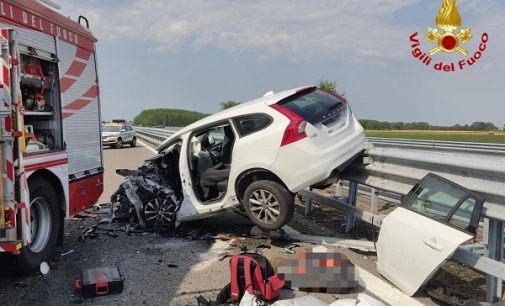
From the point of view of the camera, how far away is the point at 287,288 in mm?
4488

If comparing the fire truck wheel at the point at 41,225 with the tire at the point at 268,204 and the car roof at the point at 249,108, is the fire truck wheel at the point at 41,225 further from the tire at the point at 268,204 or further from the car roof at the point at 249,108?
the tire at the point at 268,204

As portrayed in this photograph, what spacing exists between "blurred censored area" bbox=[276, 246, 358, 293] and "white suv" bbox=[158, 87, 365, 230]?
1242 mm

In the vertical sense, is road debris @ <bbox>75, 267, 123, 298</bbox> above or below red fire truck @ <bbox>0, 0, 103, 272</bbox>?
below

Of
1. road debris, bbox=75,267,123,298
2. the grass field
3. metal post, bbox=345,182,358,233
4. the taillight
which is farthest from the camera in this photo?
the grass field

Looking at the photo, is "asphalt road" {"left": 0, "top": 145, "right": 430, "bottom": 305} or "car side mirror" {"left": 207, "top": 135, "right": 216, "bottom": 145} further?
"car side mirror" {"left": 207, "top": 135, "right": 216, "bottom": 145}

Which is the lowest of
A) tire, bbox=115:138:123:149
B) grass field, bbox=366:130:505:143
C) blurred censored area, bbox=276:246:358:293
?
grass field, bbox=366:130:505:143

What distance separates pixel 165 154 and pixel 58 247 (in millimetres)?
1997

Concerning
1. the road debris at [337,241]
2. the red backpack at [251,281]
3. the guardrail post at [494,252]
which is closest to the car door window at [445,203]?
the guardrail post at [494,252]

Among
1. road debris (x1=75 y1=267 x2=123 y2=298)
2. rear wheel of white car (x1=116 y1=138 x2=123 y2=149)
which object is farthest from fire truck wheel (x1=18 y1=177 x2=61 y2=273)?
rear wheel of white car (x1=116 y1=138 x2=123 y2=149)

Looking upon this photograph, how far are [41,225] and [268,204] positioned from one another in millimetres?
2583

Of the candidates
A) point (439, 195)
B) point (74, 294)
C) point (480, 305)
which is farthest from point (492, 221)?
point (74, 294)

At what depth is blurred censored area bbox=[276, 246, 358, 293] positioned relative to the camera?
4461 millimetres

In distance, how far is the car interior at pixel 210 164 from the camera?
6.71 meters

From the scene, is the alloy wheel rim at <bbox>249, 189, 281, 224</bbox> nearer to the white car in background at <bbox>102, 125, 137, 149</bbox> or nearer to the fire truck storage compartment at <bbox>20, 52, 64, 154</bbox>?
the fire truck storage compartment at <bbox>20, 52, 64, 154</bbox>
